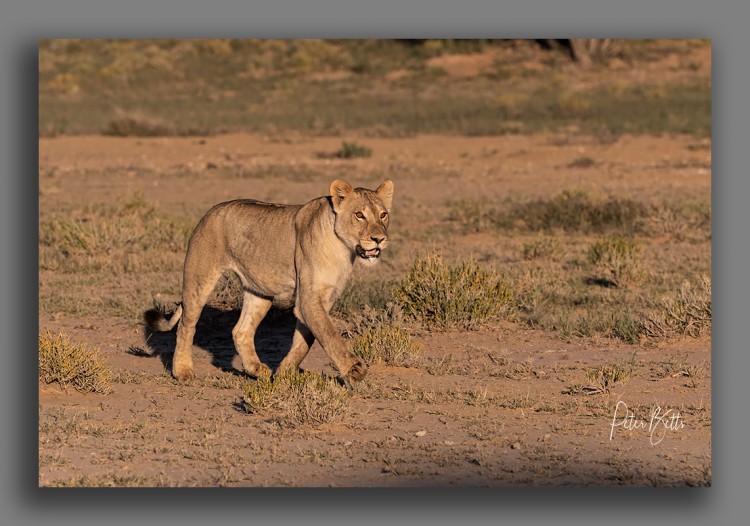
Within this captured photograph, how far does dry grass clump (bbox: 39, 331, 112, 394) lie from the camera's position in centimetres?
920

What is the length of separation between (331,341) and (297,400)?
0.48m

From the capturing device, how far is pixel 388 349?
9844 mm

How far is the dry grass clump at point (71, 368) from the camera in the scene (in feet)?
30.2

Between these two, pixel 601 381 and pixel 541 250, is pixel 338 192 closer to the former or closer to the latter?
pixel 601 381

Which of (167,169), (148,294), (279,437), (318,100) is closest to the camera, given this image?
(279,437)

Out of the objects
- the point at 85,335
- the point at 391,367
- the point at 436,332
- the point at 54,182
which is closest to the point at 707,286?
the point at 436,332

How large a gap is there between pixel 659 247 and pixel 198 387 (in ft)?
28.8

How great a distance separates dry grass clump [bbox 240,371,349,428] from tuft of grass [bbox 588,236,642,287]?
5.90 m

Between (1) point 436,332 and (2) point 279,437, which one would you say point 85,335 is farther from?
(2) point 279,437

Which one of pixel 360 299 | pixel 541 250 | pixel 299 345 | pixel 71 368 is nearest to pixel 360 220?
pixel 299 345

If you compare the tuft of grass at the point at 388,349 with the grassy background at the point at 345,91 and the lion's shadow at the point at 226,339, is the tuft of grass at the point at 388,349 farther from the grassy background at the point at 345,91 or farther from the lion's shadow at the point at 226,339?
the grassy background at the point at 345,91

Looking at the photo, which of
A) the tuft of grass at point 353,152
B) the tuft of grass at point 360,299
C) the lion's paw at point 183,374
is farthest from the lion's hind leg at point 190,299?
the tuft of grass at point 353,152

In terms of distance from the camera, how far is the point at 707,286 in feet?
37.7

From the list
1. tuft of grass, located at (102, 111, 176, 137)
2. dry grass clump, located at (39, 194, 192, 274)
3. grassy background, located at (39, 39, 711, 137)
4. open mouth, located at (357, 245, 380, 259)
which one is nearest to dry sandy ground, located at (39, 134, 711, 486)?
dry grass clump, located at (39, 194, 192, 274)
